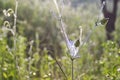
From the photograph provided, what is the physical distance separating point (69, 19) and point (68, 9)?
0.41 m

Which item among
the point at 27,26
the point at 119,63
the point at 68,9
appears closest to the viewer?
the point at 119,63

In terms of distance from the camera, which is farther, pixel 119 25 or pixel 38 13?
pixel 38 13

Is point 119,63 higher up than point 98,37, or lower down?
higher up

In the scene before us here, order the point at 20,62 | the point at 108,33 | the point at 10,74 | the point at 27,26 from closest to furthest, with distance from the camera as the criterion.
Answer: the point at 10,74
the point at 20,62
the point at 108,33
the point at 27,26

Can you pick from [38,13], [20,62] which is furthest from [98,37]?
[20,62]

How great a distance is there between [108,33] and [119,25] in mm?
1474

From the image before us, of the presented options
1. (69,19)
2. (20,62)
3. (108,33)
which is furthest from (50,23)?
(20,62)

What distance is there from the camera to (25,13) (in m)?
6.14

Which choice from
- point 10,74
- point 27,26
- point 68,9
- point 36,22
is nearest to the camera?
point 10,74

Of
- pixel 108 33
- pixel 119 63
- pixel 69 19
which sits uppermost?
pixel 119 63

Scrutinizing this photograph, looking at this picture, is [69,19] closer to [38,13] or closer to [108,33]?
[38,13]

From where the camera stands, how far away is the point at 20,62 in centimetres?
303

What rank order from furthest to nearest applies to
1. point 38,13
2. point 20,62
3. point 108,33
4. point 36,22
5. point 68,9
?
1. point 68,9
2. point 38,13
3. point 36,22
4. point 108,33
5. point 20,62

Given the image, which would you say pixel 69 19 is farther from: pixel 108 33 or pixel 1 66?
pixel 1 66
